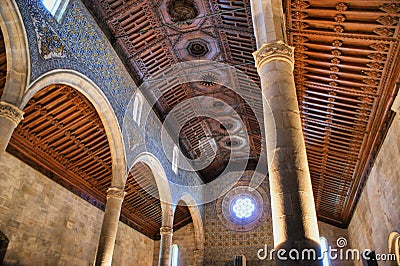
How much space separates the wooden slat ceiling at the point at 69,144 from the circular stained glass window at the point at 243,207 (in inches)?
244

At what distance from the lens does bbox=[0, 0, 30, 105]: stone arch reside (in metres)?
6.07

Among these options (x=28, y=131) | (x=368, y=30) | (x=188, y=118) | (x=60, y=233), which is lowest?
(x=60, y=233)

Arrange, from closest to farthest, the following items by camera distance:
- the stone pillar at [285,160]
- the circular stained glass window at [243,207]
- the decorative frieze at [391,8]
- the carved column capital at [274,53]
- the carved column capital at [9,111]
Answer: the stone pillar at [285,160]
the carved column capital at [274,53]
the decorative frieze at [391,8]
the carved column capital at [9,111]
the circular stained glass window at [243,207]

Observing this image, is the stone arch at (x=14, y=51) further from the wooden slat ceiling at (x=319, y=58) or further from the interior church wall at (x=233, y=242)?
the interior church wall at (x=233, y=242)

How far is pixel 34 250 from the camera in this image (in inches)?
356

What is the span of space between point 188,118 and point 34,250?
7988mm

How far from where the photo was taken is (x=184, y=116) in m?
14.4

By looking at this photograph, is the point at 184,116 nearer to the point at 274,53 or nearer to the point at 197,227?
the point at 197,227

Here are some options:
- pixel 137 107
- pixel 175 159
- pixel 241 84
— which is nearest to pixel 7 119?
pixel 137 107

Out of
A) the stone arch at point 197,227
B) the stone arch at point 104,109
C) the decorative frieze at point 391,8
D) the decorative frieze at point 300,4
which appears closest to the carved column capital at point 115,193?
the stone arch at point 104,109

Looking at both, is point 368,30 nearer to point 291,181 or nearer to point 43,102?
point 291,181

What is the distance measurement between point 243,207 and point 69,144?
35.7ft

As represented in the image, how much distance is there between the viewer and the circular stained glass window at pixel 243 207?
17.8 meters

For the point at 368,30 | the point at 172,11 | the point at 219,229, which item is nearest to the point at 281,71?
the point at 368,30
